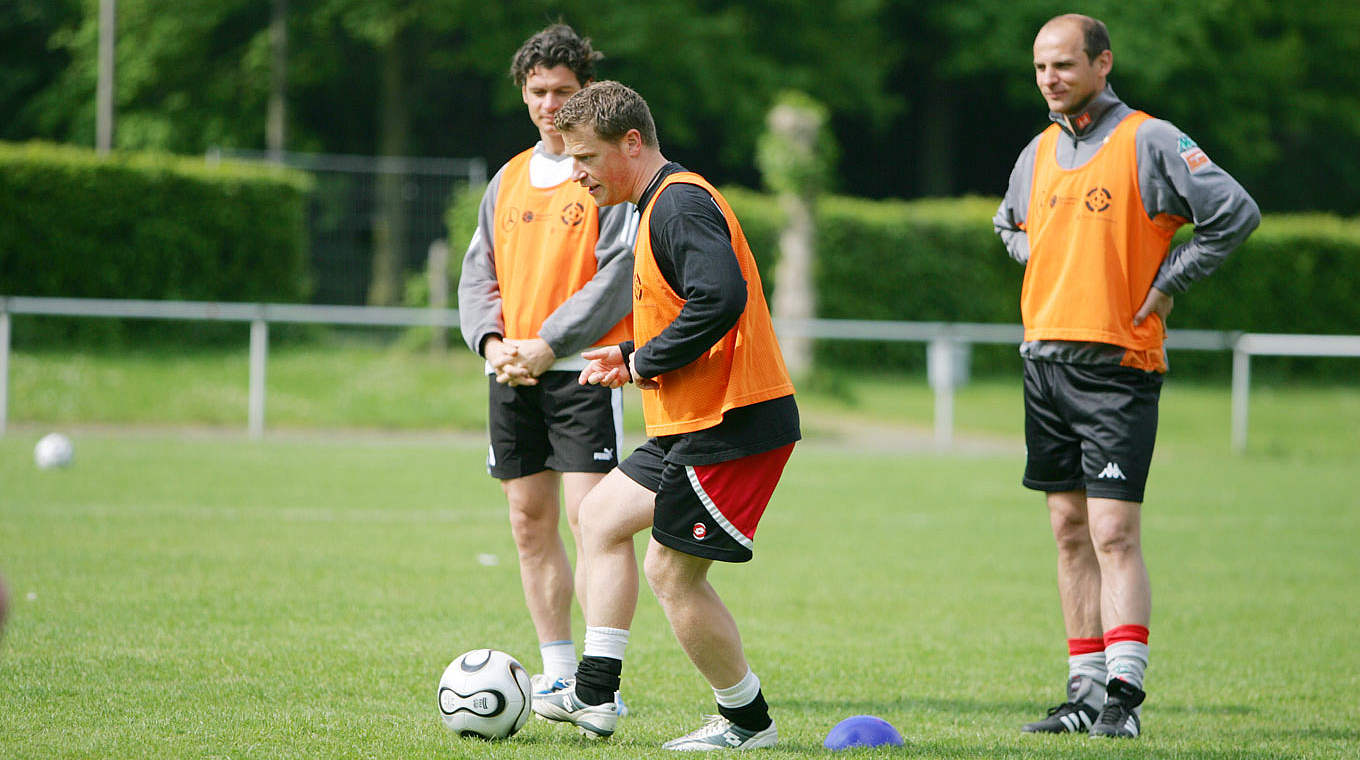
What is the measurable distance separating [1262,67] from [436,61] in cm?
2241

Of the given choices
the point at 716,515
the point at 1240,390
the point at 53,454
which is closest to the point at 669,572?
the point at 716,515

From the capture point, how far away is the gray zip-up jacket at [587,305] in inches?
195

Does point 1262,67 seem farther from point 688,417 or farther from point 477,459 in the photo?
point 688,417

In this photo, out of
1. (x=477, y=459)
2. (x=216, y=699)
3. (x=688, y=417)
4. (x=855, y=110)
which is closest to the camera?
(x=688, y=417)

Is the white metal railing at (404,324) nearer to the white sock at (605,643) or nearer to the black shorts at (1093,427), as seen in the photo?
Result: the black shorts at (1093,427)

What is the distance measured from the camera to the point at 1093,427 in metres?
5.01

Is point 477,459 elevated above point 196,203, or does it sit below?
below

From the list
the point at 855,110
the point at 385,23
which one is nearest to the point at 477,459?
the point at 385,23

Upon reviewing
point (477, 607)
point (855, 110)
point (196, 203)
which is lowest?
point (477, 607)

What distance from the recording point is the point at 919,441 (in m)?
17.9

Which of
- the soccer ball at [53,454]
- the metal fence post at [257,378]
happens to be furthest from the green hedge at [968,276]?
the soccer ball at [53,454]

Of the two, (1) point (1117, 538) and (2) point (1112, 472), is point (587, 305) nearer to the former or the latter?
(2) point (1112, 472)

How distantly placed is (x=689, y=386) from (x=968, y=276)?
23612mm

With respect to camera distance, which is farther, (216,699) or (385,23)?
(385,23)
